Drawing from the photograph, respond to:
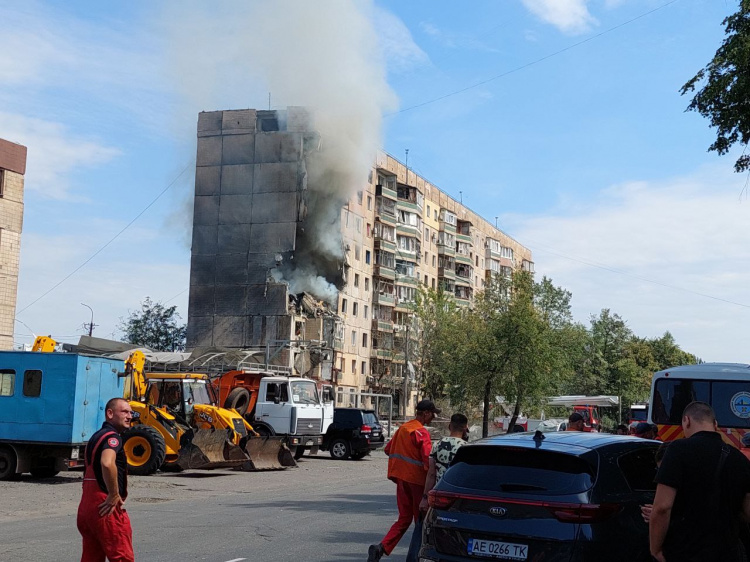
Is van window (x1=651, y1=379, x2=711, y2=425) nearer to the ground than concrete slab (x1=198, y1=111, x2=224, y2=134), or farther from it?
nearer to the ground

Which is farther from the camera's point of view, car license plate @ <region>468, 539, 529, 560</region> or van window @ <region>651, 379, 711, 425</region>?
van window @ <region>651, 379, 711, 425</region>

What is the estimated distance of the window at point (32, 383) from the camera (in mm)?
22062

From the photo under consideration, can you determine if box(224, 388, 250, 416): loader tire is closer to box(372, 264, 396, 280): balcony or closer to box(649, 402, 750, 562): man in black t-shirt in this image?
box(649, 402, 750, 562): man in black t-shirt

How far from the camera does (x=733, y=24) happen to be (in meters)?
18.5

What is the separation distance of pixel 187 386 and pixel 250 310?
4216cm

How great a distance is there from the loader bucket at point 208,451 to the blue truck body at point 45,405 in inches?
107

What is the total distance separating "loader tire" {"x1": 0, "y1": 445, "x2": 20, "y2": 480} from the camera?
21875 millimetres

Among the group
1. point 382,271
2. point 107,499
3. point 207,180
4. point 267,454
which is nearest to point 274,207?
point 207,180

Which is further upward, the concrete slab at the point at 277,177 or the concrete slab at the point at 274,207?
the concrete slab at the point at 277,177

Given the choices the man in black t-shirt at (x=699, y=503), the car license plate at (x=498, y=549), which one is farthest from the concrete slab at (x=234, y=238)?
the man in black t-shirt at (x=699, y=503)

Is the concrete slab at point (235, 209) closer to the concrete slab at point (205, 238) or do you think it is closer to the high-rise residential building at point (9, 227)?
the concrete slab at point (205, 238)

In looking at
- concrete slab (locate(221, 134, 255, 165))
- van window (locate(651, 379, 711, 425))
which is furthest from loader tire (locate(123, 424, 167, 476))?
concrete slab (locate(221, 134, 255, 165))

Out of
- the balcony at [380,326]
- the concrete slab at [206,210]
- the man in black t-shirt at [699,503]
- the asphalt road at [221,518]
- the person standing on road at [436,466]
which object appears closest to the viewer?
the man in black t-shirt at [699,503]

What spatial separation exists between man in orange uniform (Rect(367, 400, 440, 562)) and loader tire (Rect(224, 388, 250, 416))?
76.9 ft
